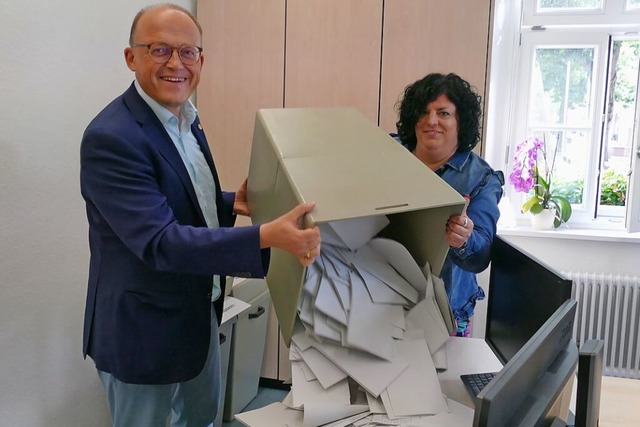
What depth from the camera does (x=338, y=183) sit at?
1062mm

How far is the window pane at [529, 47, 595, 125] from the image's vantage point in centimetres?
304

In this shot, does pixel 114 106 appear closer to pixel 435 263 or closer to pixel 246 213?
pixel 246 213

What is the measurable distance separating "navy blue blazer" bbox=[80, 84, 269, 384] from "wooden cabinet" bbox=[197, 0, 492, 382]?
54.5 inches

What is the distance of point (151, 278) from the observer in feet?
4.36

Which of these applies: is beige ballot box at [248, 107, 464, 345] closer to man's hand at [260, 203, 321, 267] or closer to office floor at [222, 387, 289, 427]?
man's hand at [260, 203, 321, 267]

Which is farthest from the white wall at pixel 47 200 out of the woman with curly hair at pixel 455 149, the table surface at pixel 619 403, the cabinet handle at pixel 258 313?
the table surface at pixel 619 403

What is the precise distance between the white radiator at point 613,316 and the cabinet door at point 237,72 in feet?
5.90

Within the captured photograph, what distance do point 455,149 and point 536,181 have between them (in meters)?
1.54

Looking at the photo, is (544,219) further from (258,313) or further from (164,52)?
(164,52)

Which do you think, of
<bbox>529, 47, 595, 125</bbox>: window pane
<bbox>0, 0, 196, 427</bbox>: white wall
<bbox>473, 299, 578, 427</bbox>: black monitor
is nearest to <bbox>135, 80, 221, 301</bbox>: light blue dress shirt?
<bbox>0, 0, 196, 427</bbox>: white wall

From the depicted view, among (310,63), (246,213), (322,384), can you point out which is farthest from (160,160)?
(310,63)

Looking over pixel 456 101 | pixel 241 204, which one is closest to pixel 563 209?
pixel 456 101

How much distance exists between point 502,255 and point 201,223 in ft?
2.62

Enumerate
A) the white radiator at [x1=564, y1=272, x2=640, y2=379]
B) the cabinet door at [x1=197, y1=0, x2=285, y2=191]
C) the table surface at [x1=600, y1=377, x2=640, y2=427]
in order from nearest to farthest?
the table surface at [x1=600, y1=377, x2=640, y2=427] < the cabinet door at [x1=197, y1=0, x2=285, y2=191] < the white radiator at [x1=564, y1=272, x2=640, y2=379]
